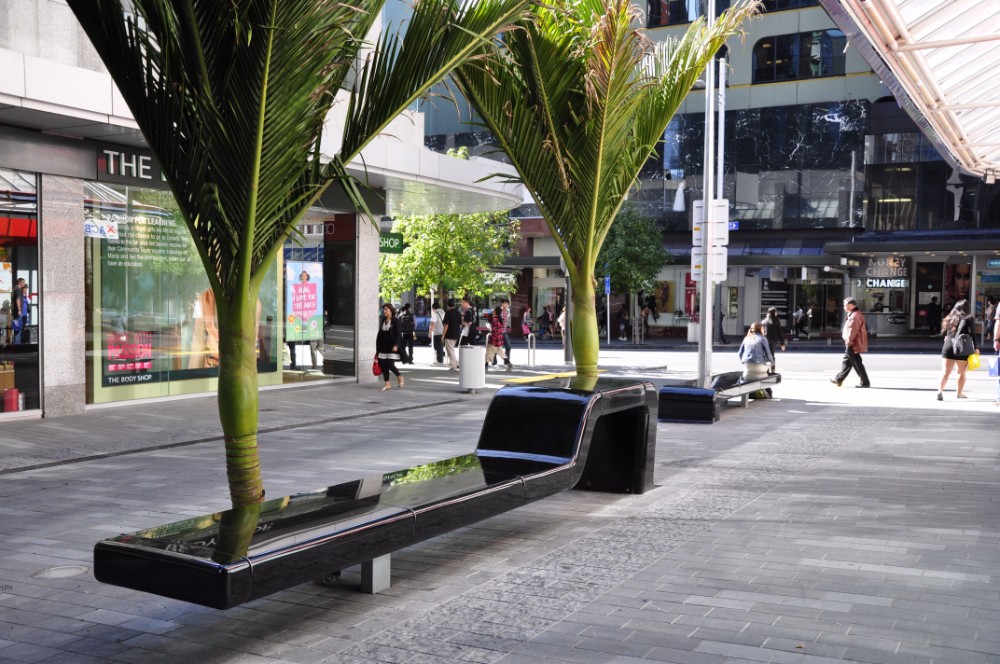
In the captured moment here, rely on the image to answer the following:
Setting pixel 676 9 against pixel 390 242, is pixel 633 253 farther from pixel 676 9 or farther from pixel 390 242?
pixel 390 242

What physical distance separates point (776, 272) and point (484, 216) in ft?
53.3

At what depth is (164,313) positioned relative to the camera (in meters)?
15.8

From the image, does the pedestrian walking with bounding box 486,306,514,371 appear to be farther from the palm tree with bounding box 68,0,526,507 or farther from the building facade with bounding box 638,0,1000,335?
the palm tree with bounding box 68,0,526,507

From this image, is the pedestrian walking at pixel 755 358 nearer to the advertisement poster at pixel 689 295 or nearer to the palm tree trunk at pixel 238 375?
the palm tree trunk at pixel 238 375

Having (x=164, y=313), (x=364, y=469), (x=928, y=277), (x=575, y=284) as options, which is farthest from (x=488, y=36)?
(x=928, y=277)

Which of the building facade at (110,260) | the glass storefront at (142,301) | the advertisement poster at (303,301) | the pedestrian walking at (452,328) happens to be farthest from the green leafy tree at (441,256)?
the glass storefront at (142,301)

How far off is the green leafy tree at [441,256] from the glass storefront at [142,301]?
11127mm

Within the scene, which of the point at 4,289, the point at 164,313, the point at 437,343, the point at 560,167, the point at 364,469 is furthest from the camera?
the point at 437,343

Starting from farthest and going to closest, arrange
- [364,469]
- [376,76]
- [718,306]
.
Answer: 1. [718,306]
2. [364,469]
3. [376,76]

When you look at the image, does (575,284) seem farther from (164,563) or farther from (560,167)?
(164,563)

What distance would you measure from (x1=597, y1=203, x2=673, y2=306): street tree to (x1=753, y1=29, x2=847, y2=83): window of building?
8.95 m

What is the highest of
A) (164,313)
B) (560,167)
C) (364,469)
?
(560,167)

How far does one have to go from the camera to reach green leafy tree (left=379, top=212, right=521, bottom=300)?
2745 cm

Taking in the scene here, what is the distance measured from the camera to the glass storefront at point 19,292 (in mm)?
12883
